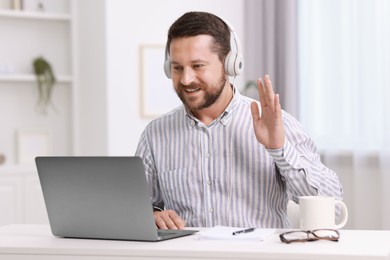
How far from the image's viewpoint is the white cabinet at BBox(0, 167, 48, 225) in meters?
5.02

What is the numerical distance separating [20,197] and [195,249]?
10.7 ft

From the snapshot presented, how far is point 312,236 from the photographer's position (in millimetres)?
2088

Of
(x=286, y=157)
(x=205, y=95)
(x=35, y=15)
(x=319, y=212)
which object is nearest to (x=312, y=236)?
(x=319, y=212)

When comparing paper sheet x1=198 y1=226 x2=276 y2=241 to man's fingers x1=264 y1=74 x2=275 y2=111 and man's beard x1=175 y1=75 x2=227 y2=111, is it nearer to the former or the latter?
man's fingers x1=264 y1=74 x2=275 y2=111

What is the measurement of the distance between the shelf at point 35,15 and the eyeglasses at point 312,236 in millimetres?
3538

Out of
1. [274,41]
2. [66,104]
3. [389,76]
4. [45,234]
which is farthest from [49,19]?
[45,234]


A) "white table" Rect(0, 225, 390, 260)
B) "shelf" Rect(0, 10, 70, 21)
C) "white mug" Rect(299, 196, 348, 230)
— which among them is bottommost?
"white table" Rect(0, 225, 390, 260)

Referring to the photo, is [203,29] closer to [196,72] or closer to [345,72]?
[196,72]

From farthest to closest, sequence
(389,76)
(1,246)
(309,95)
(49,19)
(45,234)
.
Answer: (49,19) < (309,95) < (389,76) < (45,234) < (1,246)

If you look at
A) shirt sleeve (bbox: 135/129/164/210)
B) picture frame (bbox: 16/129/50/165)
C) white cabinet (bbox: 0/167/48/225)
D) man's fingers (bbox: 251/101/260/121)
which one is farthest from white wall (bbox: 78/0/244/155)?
man's fingers (bbox: 251/101/260/121)

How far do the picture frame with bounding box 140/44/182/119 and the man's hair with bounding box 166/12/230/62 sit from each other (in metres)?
2.44

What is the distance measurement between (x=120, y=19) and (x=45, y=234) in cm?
296

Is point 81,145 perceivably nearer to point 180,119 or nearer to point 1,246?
point 180,119

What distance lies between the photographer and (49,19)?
5.48 meters
